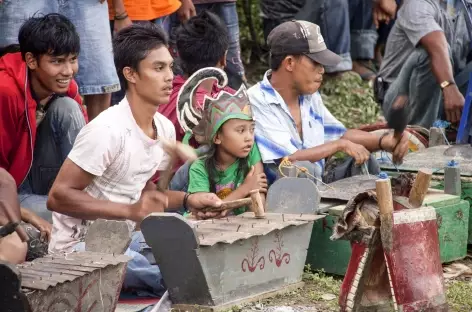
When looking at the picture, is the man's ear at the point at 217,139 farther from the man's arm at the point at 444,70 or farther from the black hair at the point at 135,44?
the man's arm at the point at 444,70

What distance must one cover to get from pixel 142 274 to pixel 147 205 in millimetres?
363

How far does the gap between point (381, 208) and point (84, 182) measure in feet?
4.95

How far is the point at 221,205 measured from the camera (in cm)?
560

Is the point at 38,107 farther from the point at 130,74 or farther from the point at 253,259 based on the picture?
the point at 253,259

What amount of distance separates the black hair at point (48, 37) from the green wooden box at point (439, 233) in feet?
5.37

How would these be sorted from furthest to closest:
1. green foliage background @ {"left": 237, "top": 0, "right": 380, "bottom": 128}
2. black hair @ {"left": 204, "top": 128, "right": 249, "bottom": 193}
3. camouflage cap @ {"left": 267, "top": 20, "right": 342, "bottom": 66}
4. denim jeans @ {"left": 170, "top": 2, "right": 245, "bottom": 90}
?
green foliage background @ {"left": 237, "top": 0, "right": 380, "bottom": 128} < denim jeans @ {"left": 170, "top": 2, "right": 245, "bottom": 90} < camouflage cap @ {"left": 267, "top": 20, "right": 342, "bottom": 66} < black hair @ {"left": 204, "top": 128, "right": 249, "bottom": 193}

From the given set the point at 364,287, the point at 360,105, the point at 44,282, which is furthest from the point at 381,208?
the point at 360,105

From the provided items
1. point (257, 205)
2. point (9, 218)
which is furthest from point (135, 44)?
point (9, 218)

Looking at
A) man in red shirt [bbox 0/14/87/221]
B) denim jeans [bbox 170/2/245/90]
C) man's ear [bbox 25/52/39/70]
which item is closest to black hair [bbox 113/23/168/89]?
man in red shirt [bbox 0/14/87/221]

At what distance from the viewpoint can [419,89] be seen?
8414mm

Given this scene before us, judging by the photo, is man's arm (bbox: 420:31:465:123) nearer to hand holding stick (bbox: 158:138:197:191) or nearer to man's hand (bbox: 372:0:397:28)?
man's hand (bbox: 372:0:397:28)

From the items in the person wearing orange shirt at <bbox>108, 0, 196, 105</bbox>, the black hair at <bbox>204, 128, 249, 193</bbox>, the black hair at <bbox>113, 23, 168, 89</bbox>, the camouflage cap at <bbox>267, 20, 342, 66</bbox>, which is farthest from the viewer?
the person wearing orange shirt at <bbox>108, 0, 196, 105</bbox>

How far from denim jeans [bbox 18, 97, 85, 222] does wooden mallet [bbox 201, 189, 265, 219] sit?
3.24ft

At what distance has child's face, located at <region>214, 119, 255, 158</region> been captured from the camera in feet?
19.8
